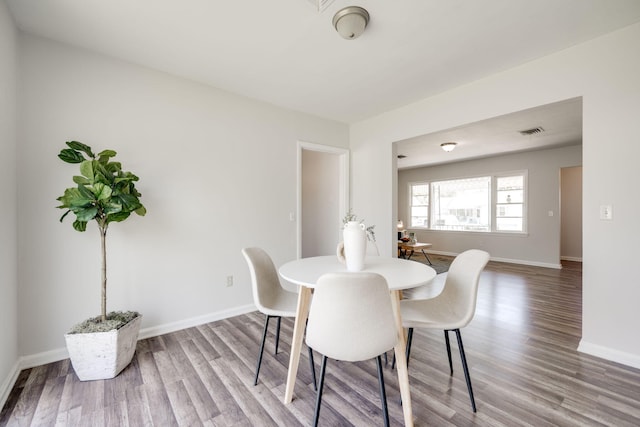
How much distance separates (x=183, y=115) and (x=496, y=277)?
546 cm

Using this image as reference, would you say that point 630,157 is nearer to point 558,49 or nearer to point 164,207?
point 558,49

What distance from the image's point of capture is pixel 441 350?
2371 millimetres

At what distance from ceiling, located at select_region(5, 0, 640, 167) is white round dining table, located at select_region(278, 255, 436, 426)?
178 cm

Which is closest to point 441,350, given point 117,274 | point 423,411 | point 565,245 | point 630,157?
point 423,411

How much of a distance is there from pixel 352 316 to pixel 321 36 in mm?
2085

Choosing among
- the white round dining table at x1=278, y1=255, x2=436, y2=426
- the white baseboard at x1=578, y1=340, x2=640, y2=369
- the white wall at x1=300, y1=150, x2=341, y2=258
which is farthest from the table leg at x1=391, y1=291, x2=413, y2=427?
the white wall at x1=300, y1=150, x2=341, y2=258

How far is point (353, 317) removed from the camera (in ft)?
4.18

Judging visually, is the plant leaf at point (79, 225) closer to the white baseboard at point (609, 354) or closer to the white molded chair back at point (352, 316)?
the white molded chair back at point (352, 316)

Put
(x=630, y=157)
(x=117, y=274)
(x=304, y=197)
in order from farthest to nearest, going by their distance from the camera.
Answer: (x=304, y=197) → (x=117, y=274) → (x=630, y=157)

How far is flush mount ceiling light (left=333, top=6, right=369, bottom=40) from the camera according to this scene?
74.5 inches

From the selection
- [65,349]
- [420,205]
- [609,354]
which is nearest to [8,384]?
[65,349]

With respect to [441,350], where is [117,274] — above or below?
above

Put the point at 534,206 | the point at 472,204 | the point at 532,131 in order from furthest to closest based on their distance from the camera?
1. the point at 472,204
2. the point at 534,206
3. the point at 532,131

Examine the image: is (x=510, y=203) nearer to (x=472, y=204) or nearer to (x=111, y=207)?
(x=472, y=204)
